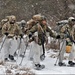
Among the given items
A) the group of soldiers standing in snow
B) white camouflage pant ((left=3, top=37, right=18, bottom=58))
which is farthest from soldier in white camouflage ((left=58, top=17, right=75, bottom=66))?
white camouflage pant ((left=3, top=37, right=18, bottom=58))

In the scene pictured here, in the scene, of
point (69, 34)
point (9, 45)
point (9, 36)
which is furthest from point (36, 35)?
point (9, 45)

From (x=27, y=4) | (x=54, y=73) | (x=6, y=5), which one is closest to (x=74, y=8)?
(x=27, y=4)

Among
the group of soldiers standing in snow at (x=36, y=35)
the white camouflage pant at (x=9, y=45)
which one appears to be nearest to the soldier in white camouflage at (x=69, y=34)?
the group of soldiers standing in snow at (x=36, y=35)

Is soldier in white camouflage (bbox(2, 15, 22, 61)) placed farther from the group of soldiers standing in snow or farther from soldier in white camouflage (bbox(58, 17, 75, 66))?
soldier in white camouflage (bbox(58, 17, 75, 66))

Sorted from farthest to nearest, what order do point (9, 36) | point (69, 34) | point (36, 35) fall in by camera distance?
point (9, 36), point (69, 34), point (36, 35)

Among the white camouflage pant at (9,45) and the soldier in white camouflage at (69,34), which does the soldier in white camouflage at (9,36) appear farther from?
the soldier in white camouflage at (69,34)

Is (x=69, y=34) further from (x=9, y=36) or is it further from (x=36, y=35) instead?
(x=9, y=36)

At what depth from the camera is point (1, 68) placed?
10.1 metres

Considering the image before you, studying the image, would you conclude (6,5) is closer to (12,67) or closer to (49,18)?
(49,18)

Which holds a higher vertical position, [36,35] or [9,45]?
[36,35]

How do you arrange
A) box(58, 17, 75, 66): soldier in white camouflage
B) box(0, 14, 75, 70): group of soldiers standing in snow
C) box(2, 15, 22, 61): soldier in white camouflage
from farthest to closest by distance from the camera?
box(2, 15, 22, 61): soldier in white camouflage → box(58, 17, 75, 66): soldier in white camouflage → box(0, 14, 75, 70): group of soldiers standing in snow

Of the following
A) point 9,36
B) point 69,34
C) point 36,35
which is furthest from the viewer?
point 9,36

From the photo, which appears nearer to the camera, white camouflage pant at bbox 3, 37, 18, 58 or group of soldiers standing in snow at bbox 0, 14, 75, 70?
group of soldiers standing in snow at bbox 0, 14, 75, 70

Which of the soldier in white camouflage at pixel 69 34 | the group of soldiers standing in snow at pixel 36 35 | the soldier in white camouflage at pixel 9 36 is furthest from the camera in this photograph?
the soldier in white camouflage at pixel 9 36
